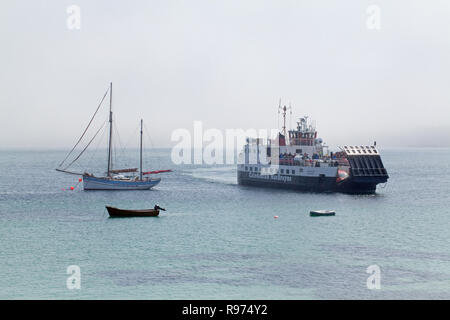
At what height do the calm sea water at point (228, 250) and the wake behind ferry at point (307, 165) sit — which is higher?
the wake behind ferry at point (307, 165)

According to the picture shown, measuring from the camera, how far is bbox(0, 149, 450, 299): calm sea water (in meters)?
36.7

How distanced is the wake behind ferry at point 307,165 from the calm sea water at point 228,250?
782cm

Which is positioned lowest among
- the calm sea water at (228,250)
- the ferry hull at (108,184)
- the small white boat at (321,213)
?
the calm sea water at (228,250)

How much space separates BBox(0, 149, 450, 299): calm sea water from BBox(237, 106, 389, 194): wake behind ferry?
7817 millimetres

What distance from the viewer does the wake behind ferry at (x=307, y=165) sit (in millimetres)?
93375

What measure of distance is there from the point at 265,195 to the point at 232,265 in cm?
5541

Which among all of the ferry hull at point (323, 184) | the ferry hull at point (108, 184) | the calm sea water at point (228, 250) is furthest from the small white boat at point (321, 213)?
the ferry hull at point (108, 184)

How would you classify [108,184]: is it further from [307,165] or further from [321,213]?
[321,213]

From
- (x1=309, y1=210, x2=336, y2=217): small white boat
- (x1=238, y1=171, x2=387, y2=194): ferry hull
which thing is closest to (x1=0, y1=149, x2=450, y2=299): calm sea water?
(x1=309, y1=210, x2=336, y2=217): small white boat

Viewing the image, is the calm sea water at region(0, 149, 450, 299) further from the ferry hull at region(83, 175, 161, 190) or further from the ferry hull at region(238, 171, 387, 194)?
the ferry hull at region(83, 175, 161, 190)

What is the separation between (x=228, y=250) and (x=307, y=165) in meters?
55.0

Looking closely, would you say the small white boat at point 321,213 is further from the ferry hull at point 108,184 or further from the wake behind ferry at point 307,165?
the ferry hull at point 108,184

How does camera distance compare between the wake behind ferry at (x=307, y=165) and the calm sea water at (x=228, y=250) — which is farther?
the wake behind ferry at (x=307, y=165)
